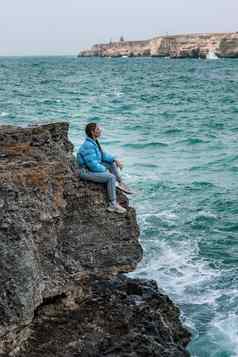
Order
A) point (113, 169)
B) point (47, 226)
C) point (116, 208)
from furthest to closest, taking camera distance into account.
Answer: point (113, 169), point (116, 208), point (47, 226)

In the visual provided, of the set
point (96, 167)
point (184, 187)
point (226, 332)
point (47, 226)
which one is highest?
point (96, 167)

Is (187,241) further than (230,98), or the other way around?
(230,98)

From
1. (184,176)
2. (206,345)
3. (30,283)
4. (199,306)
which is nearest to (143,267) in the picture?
(199,306)

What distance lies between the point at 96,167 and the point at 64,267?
6.15ft

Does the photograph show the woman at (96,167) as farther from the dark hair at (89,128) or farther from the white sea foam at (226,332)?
the white sea foam at (226,332)

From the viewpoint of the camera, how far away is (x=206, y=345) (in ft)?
34.9

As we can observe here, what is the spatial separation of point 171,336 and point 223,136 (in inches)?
1007

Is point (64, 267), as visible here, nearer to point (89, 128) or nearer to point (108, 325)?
point (108, 325)

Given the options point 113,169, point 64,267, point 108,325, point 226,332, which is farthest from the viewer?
point 226,332

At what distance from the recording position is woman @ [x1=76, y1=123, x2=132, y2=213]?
10.1 m

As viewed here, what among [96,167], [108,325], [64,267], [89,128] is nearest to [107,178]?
[96,167]

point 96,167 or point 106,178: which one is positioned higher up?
point 96,167

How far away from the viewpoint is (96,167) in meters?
10.1

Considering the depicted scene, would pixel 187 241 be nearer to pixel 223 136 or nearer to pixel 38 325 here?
pixel 38 325
